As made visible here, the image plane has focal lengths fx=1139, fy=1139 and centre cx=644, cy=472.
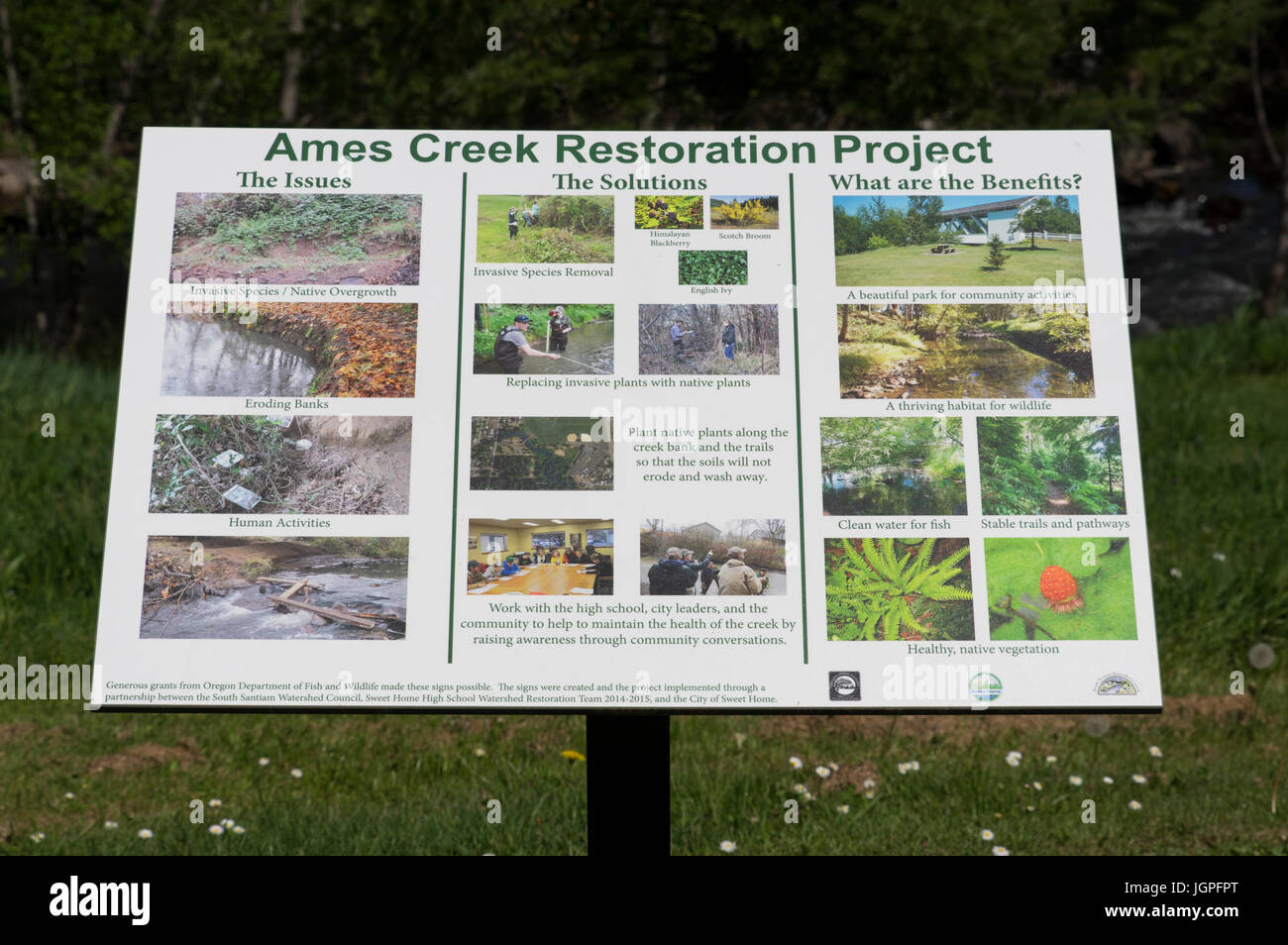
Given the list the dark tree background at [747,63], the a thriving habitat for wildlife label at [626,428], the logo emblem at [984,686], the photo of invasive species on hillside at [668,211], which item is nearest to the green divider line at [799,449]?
the a thriving habitat for wildlife label at [626,428]

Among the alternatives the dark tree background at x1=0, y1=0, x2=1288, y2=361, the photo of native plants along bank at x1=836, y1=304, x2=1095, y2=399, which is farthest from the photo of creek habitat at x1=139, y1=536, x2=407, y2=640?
the dark tree background at x1=0, y1=0, x2=1288, y2=361

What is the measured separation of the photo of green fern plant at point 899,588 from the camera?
2449 millimetres

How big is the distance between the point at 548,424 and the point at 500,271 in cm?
39

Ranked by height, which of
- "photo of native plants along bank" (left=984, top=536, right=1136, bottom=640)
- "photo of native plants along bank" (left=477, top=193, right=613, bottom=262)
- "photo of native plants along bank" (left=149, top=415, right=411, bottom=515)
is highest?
"photo of native plants along bank" (left=477, top=193, right=613, bottom=262)

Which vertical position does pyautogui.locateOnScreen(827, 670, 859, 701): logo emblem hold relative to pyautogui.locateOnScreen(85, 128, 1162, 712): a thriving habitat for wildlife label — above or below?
below

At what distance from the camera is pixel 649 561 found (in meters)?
2.47

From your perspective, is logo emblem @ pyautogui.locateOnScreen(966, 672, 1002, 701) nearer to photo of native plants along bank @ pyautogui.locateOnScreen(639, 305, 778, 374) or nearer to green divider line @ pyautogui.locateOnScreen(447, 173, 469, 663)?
photo of native plants along bank @ pyautogui.locateOnScreen(639, 305, 778, 374)

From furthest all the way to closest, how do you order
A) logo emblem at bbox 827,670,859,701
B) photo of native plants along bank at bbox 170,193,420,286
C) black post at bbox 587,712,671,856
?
photo of native plants along bank at bbox 170,193,420,286
black post at bbox 587,712,671,856
logo emblem at bbox 827,670,859,701

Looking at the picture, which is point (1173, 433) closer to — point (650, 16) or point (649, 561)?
point (650, 16)

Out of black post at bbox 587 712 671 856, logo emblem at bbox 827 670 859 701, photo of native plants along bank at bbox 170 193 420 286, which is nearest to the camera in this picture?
logo emblem at bbox 827 670 859 701

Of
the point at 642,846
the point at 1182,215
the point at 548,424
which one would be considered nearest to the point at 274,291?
the point at 548,424

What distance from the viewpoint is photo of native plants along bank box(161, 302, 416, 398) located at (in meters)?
2.56

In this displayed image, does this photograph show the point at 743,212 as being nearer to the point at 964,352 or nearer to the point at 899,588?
the point at 964,352

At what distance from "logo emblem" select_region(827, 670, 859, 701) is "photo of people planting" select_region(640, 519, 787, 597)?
211 mm
